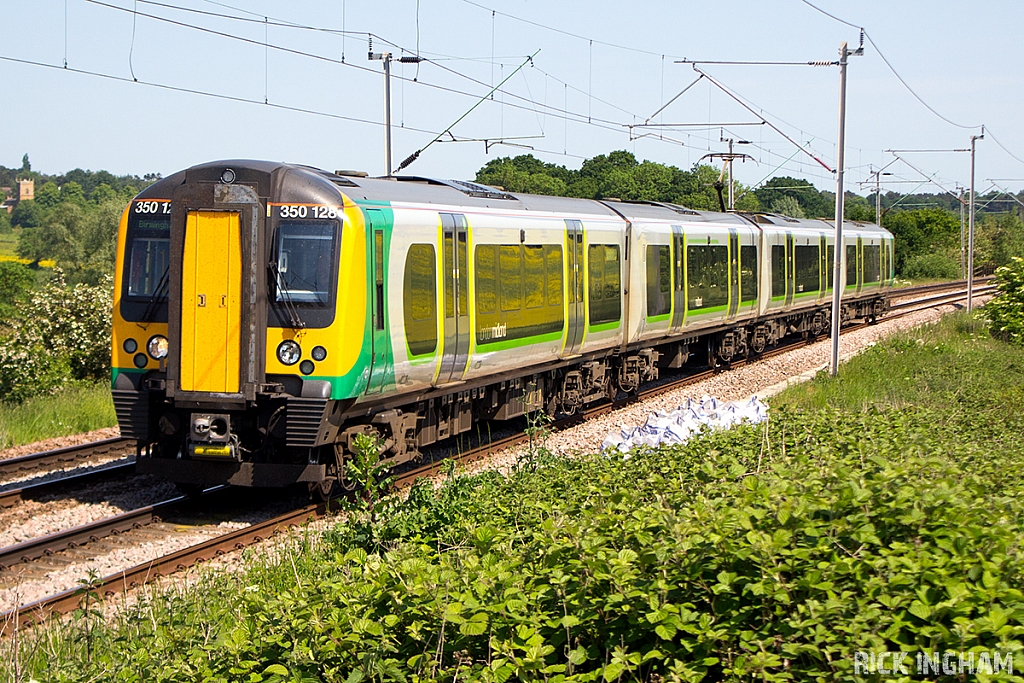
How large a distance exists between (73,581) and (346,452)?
3.00m

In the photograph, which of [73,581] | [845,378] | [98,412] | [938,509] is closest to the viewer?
[938,509]

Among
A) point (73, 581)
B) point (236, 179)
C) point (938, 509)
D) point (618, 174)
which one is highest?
point (618, 174)

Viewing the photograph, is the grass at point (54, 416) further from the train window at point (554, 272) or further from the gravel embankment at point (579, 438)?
the train window at point (554, 272)

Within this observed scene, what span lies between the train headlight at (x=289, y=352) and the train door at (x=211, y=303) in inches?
15.5

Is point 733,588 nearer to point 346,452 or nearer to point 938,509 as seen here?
point 938,509

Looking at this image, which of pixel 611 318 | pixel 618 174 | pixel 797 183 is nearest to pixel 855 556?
pixel 611 318

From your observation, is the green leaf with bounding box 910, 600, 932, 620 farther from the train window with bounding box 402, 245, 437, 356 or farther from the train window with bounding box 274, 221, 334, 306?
the train window with bounding box 402, 245, 437, 356

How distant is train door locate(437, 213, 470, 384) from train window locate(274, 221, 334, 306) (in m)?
2.02

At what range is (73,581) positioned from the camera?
8.00 meters

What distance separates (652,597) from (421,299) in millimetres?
6989

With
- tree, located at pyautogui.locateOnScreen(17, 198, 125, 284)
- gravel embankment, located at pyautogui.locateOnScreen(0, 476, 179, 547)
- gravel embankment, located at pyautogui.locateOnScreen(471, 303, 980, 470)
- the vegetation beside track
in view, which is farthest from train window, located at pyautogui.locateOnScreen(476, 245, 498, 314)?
tree, located at pyautogui.locateOnScreen(17, 198, 125, 284)

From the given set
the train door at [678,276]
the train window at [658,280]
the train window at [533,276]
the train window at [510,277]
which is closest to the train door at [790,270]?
the train door at [678,276]

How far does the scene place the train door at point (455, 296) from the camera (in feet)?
37.4

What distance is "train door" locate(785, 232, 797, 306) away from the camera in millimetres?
25828
